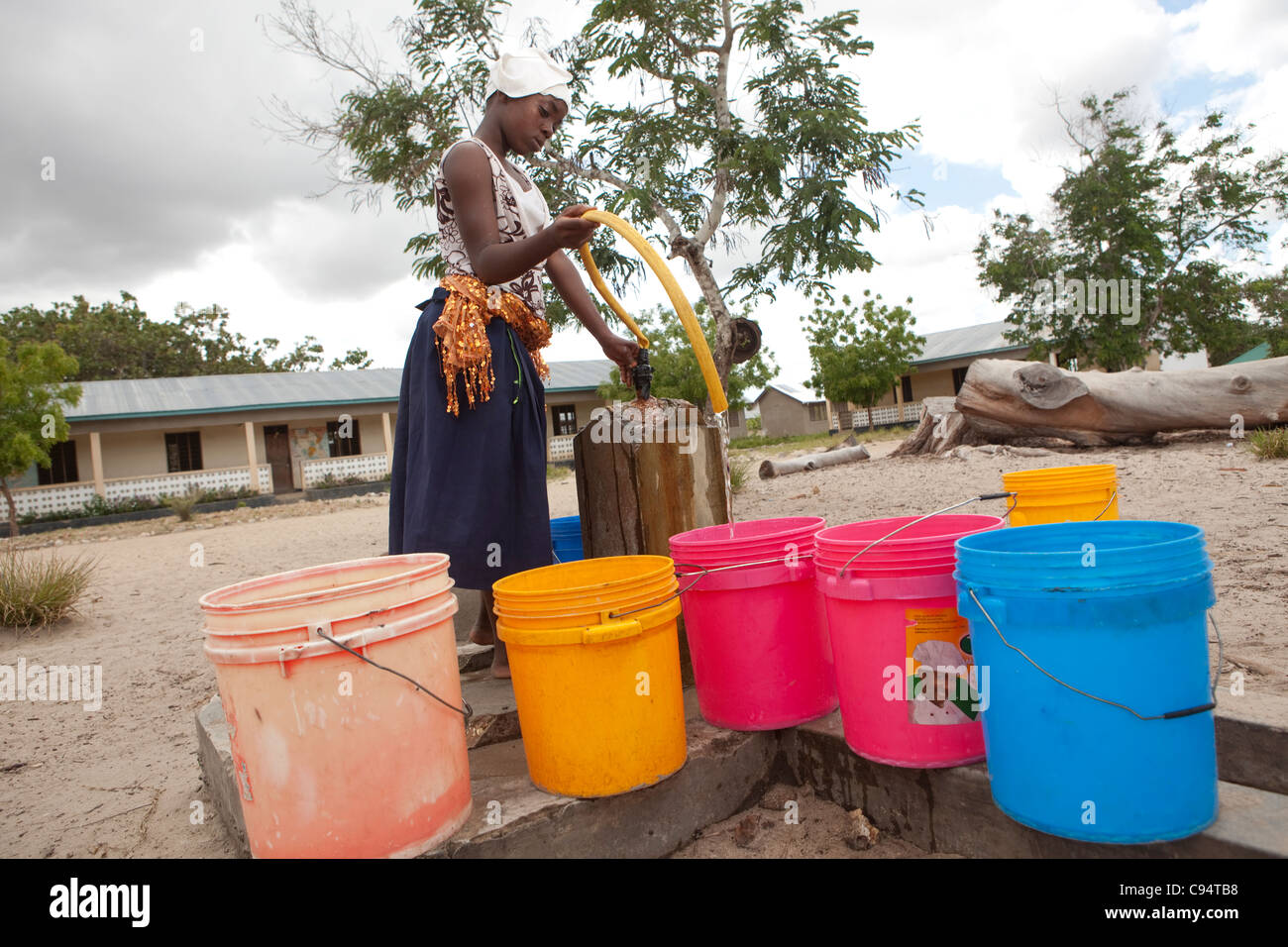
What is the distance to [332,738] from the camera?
1515 mm

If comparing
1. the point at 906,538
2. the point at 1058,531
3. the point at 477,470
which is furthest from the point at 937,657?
the point at 477,470

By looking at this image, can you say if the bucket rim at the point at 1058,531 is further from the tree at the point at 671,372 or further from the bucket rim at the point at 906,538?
the tree at the point at 671,372

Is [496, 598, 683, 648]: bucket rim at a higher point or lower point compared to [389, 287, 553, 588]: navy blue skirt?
lower

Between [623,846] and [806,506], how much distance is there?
21.3 ft

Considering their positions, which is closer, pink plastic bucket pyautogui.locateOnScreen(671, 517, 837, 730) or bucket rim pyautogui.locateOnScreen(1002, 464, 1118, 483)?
pink plastic bucket pyautogui.locateOnScreen(671, 517, 837, 730)

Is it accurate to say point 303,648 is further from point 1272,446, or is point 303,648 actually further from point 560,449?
point 560,449

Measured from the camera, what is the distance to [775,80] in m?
7.95

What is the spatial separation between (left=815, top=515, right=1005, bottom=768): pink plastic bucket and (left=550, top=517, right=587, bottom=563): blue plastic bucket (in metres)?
1.44

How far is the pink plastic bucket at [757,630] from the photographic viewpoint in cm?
202

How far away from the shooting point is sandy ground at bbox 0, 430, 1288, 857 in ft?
8.09

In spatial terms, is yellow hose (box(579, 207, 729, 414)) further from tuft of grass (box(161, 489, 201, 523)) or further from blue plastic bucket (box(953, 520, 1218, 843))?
tuft of grass (box(161, 489, 201, 523))

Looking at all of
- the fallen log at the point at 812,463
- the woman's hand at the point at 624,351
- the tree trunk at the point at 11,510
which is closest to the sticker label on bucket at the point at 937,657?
the woman's hand at the point at 624,351

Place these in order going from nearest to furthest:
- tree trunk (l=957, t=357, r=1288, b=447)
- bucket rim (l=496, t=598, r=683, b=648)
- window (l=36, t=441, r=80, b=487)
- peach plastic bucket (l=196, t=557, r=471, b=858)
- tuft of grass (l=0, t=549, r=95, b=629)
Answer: peach plastic bucket (l=196, t=557, r=471, b=858)
bucket rim (l=496, t=598, r=683, b=648)
tuft of grass (l=0, t=549, r=95, b=629)
tree trunk (l=957, t=357, r=1288, b=447)
window (l=36, t=441, r=80, b=487)

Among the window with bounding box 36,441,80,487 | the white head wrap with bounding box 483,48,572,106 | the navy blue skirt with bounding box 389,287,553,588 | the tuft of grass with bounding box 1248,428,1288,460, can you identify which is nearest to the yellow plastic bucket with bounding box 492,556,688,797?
the navy blue skirt with bounding box 389,287,553,588
